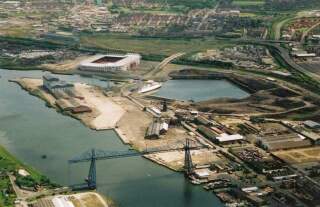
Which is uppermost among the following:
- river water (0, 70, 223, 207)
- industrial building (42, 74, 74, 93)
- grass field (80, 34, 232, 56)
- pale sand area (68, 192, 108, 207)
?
grass field (80, 34, 232, 56)

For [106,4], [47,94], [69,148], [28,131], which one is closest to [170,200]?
[69,148]

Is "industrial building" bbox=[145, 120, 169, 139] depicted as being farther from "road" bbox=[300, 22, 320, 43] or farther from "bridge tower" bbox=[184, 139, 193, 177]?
"road" bbox=[300, 22, 320, 43]

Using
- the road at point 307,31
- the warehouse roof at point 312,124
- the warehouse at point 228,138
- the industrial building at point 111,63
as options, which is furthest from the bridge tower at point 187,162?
the road at point 307,31

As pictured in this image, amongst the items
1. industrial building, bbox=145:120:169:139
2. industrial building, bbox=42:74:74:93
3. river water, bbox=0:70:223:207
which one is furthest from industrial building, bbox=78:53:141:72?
industrial building, bbox=145:120:169:139

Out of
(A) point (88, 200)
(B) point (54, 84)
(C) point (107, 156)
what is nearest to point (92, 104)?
(B) point (54, 84)

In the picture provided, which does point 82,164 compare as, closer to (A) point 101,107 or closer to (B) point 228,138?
(B) point 228,138

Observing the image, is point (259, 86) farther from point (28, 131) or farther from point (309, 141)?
point (28, 131)
